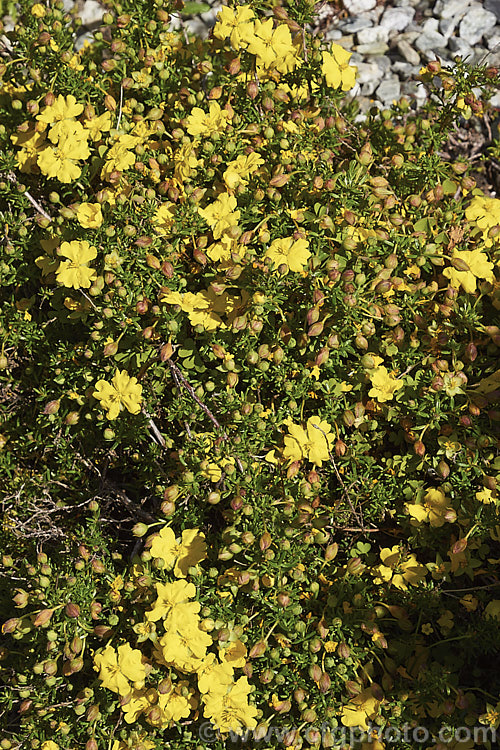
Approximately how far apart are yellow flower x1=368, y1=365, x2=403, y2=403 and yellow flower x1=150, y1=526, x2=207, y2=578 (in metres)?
0.77

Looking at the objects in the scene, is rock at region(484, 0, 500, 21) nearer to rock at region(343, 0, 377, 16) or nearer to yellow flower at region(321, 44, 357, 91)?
rock at region(343, 0, 377, 16)

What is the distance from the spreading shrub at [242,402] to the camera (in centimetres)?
228

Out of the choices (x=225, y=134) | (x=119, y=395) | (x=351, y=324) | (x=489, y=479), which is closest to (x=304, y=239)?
(x=351, y=324)

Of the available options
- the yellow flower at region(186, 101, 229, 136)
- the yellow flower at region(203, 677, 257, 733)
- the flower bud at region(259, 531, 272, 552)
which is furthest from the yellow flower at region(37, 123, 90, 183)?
the yellow flower at region(203, 677, 257, 733)

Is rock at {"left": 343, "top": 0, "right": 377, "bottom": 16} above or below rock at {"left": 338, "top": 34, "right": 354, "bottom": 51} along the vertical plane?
above

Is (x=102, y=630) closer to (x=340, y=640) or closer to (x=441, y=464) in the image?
(x=340, y=640)

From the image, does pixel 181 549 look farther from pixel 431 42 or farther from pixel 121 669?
pixel 431 42

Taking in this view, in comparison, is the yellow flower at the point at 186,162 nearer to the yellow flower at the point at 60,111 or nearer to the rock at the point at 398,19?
the yellow flower at the point at 60,111

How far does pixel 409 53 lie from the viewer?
14.3ft

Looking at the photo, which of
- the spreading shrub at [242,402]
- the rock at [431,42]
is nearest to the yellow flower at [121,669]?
the spreading shrub at [242,402]

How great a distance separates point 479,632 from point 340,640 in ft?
1.43

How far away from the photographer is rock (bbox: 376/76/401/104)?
4.18m

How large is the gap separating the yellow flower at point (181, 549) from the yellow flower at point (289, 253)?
93cm

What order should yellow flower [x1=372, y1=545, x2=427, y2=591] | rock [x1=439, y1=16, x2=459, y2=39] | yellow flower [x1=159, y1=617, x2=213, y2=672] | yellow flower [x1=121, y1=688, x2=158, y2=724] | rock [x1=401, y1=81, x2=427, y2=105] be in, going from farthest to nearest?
1. rock [x1=439, y1=16, x2=459, y2=39]
2. rock [x1=401, y1=81, x2=427, y2=105]
3. yellow flower [x1=372, y1=545, x2=427, y2=591]
4. yellow flower [x1=121, y1=688, x2=158, y2=724]
5. yellow flower [x1=159, y1=617, x2=213, y2=672]
